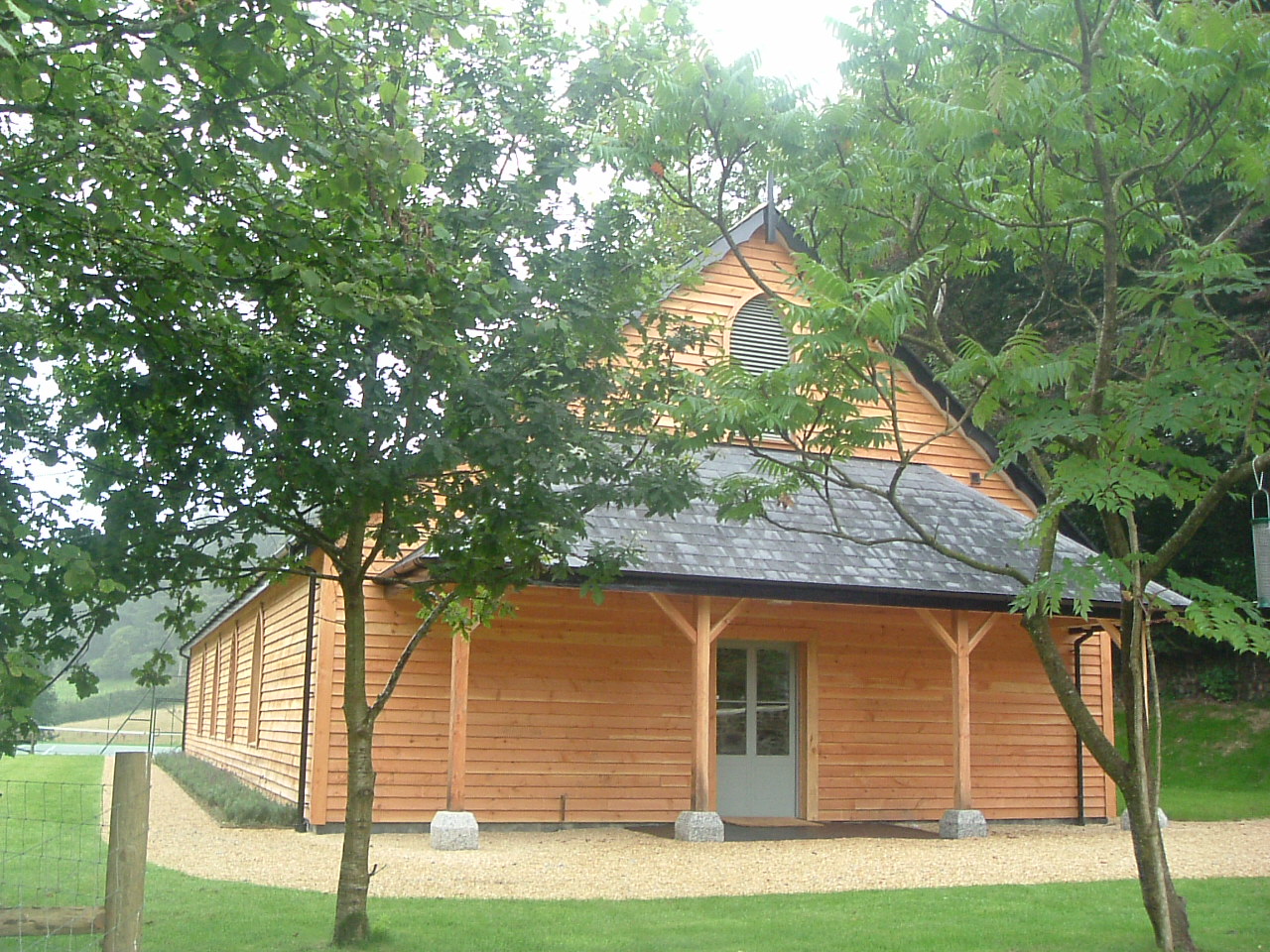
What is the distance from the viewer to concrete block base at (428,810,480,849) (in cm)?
1209

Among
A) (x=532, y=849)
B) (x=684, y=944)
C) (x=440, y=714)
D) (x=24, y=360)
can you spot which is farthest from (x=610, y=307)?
(x=440, y=714)

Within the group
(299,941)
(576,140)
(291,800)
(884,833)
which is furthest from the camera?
(291,800)

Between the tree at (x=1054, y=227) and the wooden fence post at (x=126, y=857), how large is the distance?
386 cm

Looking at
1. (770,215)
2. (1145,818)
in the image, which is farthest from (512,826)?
(770,215)

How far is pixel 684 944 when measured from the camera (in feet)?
24.6

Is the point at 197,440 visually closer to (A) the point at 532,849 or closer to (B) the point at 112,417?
(B) the point at 112,417

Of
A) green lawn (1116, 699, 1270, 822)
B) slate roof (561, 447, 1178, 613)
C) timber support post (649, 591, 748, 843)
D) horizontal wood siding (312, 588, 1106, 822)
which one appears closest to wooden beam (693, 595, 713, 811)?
timber support post (649, 591, 748, 843)

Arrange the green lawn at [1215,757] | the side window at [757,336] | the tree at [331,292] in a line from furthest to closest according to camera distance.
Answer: the green lawn at [1215,757]
the side window at [757,336]
the tree at [331,292]

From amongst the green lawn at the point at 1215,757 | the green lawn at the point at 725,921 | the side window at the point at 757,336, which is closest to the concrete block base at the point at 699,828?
the green lawn at the point at 725,921

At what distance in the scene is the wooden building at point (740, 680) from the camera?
44.9ft

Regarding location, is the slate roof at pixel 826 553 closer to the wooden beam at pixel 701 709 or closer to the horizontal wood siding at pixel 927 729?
the wooden beam at pixel 701 709

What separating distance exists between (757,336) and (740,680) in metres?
4.95

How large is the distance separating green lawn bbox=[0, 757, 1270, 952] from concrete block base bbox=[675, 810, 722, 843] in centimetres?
329

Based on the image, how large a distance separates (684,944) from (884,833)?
293 inches
